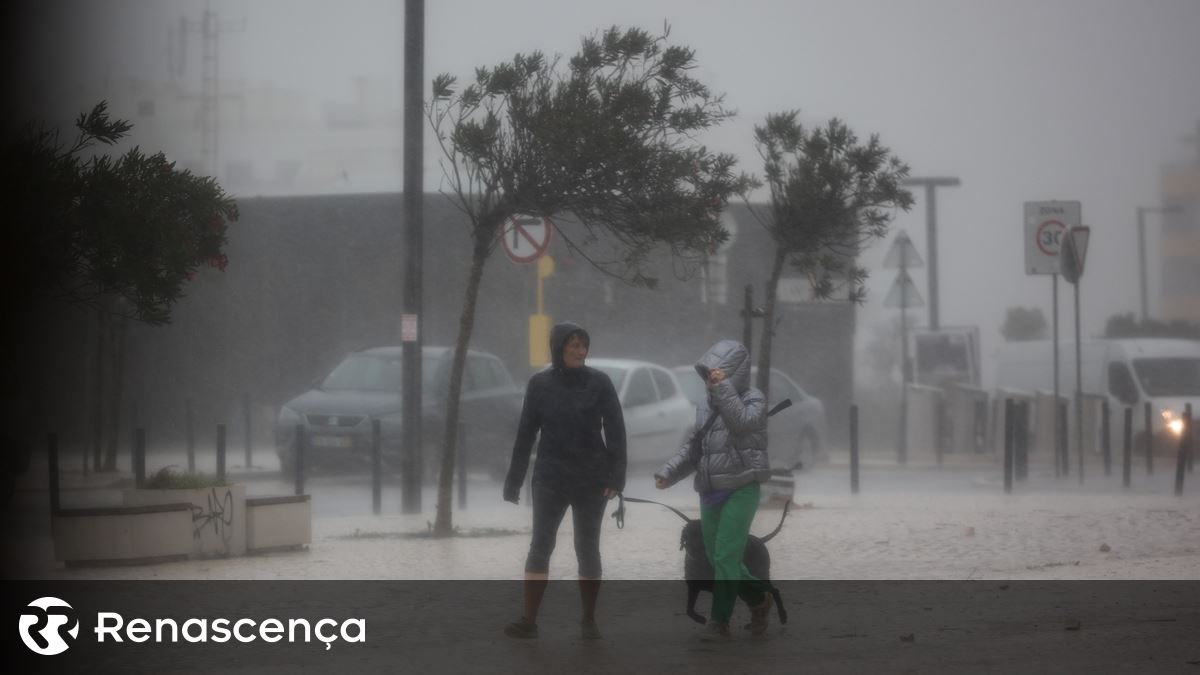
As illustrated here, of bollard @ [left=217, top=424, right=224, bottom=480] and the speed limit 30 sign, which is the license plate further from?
the speed limit 30 sign

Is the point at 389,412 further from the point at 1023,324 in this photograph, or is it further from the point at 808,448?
the point at 1023,324

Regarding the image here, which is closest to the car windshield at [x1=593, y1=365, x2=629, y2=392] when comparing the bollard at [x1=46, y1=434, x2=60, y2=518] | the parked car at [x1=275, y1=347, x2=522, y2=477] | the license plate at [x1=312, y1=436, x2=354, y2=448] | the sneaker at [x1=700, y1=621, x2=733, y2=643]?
the parked car at [x1=275, y1=347, x2=522, y2=477]

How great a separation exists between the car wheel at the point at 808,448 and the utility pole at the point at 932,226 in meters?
5.96

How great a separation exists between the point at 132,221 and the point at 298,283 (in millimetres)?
28253

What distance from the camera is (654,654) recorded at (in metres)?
8.04

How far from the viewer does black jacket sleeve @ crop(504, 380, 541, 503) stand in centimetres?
858

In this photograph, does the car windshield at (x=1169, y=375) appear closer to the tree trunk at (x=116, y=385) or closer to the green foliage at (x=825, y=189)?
the green foliage at (x=825, y=189)

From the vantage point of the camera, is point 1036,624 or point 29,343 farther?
point 29,343

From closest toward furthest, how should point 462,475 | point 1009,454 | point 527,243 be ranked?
point 527,243
point 462,475
point 1009,454

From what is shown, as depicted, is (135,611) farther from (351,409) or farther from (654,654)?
(351,409)

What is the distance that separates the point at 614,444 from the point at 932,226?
967 inches

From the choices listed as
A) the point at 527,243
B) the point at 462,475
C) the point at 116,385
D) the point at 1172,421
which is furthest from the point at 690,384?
the point at 527,243

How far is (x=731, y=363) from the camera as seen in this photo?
28.3 ft

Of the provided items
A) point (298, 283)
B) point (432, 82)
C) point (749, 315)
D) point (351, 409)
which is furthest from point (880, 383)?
point (432, 82)
